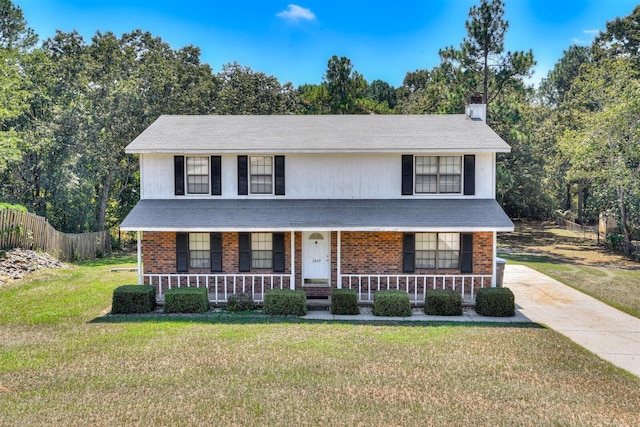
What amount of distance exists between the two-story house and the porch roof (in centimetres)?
3

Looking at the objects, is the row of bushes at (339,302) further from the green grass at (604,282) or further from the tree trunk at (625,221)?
the tree trunk at (625,221)

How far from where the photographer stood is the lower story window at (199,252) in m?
15.8

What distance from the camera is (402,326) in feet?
41.9

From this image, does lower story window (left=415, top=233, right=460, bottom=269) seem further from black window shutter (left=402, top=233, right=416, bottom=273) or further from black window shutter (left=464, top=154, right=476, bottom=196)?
black window shutter (left=464, top=154, right=476, bottom=196)

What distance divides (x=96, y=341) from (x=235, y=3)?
80.7 ft

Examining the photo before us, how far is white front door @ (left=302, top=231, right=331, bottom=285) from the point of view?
52.3ft

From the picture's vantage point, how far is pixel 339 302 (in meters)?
13.9

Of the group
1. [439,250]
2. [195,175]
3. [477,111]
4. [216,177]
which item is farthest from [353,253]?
[477,111]

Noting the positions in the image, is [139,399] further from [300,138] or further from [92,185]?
[92,185]

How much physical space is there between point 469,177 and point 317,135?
5.67m

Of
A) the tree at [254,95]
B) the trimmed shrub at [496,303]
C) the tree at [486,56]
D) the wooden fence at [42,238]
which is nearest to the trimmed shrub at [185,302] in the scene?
the trimmed shrub at [496,303]

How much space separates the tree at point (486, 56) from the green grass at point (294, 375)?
22.9 m

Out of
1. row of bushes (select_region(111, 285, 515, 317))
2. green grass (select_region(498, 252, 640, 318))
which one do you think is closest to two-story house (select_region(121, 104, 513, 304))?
row of bushes (select_region(111, 285, 515, 317))

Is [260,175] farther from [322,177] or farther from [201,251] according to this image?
[201,251]
